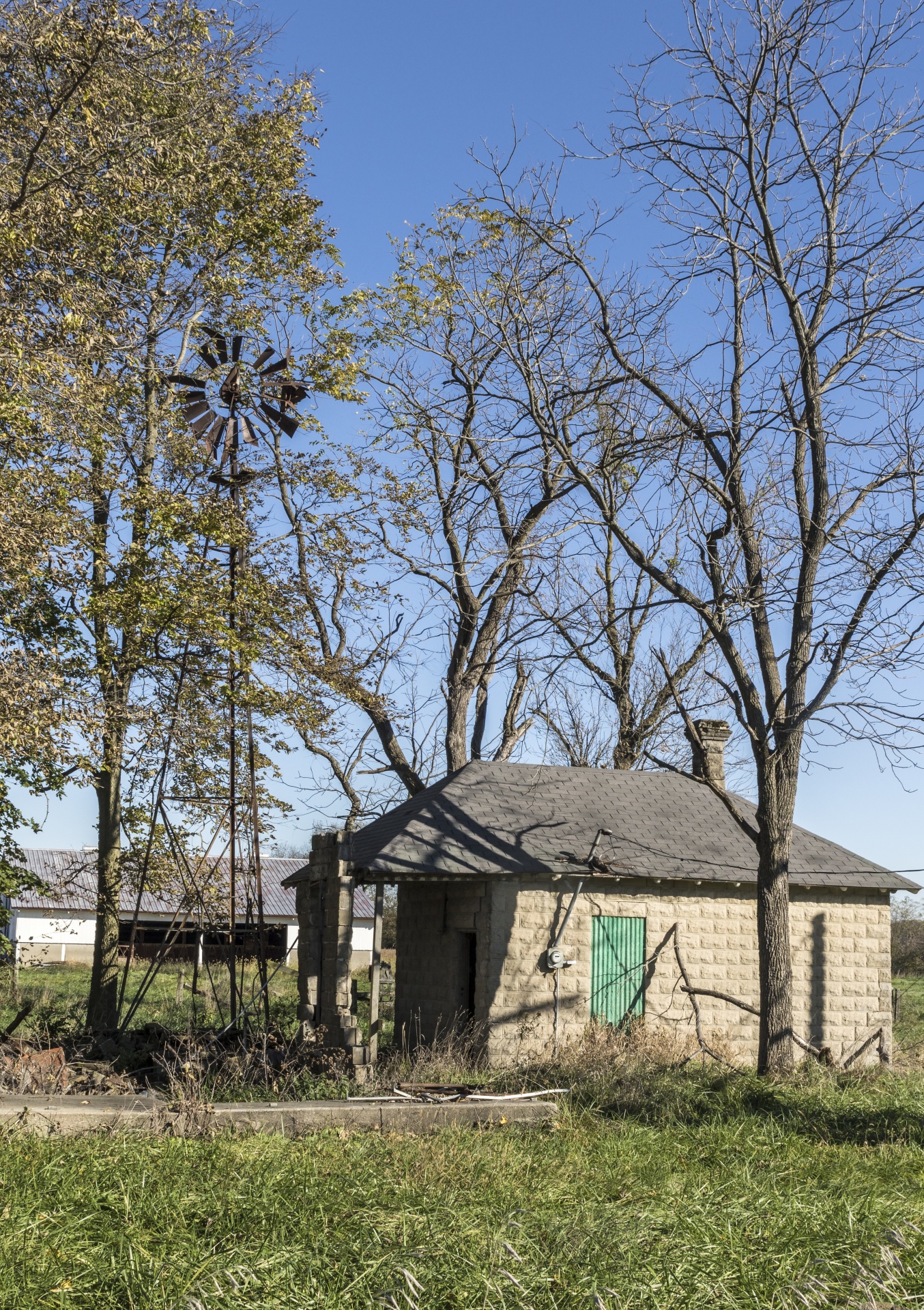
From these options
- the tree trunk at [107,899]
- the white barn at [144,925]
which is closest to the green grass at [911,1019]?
the tree trunk at [107,899]

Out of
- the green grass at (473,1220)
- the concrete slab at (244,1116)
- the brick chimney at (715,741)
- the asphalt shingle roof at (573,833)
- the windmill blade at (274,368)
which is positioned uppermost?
the windmill blade at (274,368)

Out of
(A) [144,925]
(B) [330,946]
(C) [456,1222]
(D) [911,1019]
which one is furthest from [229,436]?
(A) [144,925]

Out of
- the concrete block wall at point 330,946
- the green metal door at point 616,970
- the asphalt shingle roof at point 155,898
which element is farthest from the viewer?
the asphalt shingle roof at point 155,898

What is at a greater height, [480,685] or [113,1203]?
[480,685]

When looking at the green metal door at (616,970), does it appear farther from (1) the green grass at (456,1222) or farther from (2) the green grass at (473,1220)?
(1) the green grass at (456,1222)

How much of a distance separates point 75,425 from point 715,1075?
11.1m

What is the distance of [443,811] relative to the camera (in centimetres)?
1752

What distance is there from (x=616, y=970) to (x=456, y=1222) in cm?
1044

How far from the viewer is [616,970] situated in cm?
1648

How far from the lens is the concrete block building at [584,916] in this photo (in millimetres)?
15820

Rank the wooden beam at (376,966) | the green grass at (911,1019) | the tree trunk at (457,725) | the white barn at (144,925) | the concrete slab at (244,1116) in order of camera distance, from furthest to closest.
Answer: the white barn at (144,925) → the tree trunk at (457,725) → the green grass at (911,1019) → the wooden beam at (376,966) → the concrete slab at (244,1116)

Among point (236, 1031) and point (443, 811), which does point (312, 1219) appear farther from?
point (443, 811)

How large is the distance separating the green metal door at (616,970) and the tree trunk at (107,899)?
302 inches

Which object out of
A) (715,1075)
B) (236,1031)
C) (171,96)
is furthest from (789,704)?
→ (171,96)
